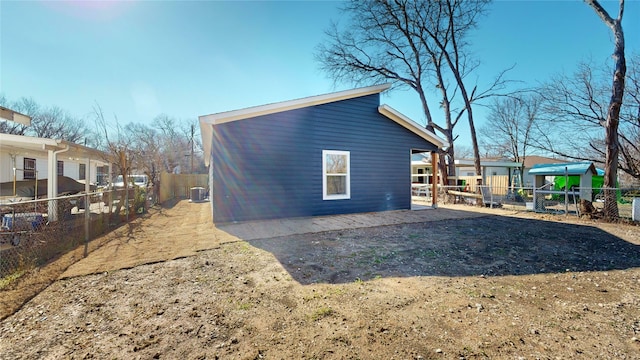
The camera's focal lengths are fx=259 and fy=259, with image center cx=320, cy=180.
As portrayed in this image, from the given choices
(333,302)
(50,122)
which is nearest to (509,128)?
(333,302)

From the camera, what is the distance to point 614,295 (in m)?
3.05

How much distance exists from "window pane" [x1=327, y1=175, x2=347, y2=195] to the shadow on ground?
2173 millimetres

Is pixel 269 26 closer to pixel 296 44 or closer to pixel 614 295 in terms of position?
pixel 296 44

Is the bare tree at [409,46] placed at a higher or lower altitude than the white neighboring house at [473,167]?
higher

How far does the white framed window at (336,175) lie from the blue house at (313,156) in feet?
0.10

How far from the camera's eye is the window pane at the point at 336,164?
8344 millimetres

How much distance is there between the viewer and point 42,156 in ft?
37.1

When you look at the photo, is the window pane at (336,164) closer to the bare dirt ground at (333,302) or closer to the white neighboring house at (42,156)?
the bare dirt ground at (333,302)

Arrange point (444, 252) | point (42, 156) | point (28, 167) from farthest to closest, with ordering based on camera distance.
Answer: point (28, 167) → point (42, 156) → point (444, 252)

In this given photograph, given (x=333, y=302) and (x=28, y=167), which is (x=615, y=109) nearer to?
(x=333, y=302)

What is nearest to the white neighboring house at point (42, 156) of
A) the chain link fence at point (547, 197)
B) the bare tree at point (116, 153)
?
the bare tree at point (116, 153)

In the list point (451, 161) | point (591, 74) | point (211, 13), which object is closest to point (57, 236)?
point (211, 13)

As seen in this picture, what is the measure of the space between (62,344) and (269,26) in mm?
9814

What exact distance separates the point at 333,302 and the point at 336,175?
5.86 meters
